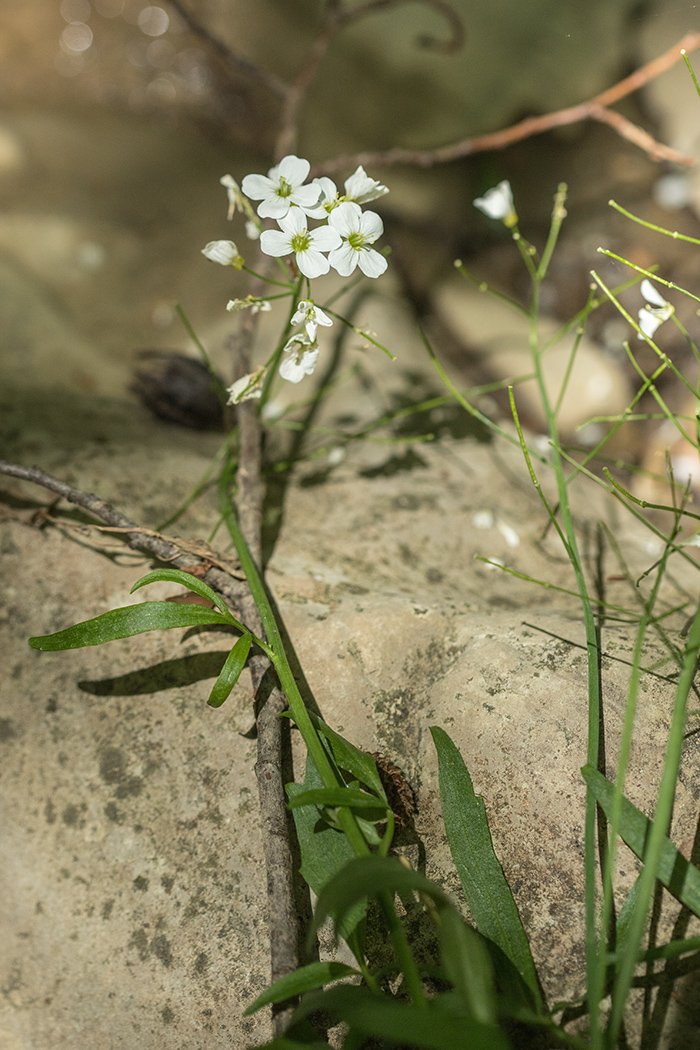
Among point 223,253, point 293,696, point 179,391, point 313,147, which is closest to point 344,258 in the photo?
point 223,253

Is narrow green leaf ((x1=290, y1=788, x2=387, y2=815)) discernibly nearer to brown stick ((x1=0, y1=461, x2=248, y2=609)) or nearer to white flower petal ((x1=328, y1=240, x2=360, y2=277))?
brown stick ((x1=0, y1=461, x2=248, y2=609))

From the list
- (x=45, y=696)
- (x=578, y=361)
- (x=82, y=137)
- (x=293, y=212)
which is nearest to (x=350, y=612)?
(x=45, y=696)

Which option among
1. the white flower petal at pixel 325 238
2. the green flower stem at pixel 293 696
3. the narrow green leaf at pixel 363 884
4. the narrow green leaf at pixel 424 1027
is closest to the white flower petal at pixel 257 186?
the white flower petal at pixel 325 238

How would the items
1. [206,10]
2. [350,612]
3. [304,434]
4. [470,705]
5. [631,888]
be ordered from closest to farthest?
[631,888] < [470,705] < [350,612] < [304,434] < [206,10]

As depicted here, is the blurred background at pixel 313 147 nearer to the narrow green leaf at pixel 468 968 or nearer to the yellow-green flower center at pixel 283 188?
the yellow-green flower center at pixel 283 188

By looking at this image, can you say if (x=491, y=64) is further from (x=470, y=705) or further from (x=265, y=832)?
(x=265, y=832)

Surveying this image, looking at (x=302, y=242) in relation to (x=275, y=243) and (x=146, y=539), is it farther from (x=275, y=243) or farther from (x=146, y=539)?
(x=146, y=539)
